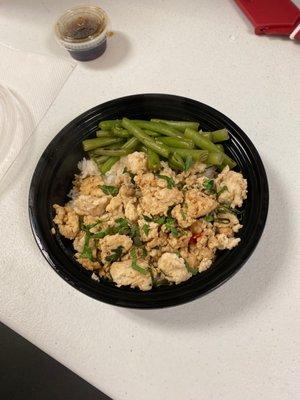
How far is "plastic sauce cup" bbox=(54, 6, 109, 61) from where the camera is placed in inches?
50.5

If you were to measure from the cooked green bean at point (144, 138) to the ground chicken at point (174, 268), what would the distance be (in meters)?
0.27

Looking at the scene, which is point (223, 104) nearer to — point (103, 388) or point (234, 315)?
point (234, 315)

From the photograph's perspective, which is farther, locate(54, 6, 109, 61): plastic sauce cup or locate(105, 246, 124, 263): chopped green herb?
locate(54, 6, 109, 61): plastic sauce cup

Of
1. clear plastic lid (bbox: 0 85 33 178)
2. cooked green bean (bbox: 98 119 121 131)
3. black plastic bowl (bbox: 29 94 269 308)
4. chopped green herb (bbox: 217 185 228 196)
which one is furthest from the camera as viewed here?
clear plastic lid (bbox: 0 85 33 178)

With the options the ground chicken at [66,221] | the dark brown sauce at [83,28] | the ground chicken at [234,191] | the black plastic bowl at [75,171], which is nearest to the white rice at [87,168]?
the black plastic bowl at [75,171]

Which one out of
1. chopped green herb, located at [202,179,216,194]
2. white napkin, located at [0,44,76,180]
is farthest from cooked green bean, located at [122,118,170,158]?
white napkin, located at [0,44,76,180]

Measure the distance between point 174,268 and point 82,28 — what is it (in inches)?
34.6

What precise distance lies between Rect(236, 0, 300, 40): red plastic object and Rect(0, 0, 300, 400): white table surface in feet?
0.11

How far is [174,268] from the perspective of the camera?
2.87ft

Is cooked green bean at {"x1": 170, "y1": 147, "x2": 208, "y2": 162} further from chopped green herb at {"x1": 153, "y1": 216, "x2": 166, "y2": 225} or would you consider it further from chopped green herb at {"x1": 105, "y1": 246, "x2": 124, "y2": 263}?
chopped green herb at {"x1": 105, "y1": 246, "x2": 124, "y2": 263}

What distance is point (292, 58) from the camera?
1.26 metres

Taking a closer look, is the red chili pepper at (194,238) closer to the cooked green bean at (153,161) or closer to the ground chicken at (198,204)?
the ground chicken at (198,204)

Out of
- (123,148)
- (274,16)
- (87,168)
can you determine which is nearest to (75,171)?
(87,168)

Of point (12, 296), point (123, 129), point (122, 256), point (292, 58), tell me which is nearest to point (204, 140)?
point (123, 129)
